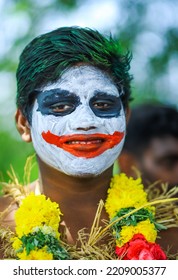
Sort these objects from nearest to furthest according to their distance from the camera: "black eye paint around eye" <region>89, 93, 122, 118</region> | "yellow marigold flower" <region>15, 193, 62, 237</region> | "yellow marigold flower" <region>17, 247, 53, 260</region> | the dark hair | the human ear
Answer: "yellow marigold flower" <region>17, 247, 53, 260</region>, "yellow marigold flower" <region>15, 193, 62, 237</region>, "black eye paint around eye" <region>89, 93, 122, 118</region>, the human ear, the dark hair

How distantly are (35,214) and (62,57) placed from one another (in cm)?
86

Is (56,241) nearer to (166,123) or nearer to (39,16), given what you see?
(166,123)

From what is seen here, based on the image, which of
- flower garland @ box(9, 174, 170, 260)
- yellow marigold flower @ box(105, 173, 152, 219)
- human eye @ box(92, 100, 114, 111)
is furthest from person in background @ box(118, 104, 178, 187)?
human eye @ box(92, 100, 114, 111)

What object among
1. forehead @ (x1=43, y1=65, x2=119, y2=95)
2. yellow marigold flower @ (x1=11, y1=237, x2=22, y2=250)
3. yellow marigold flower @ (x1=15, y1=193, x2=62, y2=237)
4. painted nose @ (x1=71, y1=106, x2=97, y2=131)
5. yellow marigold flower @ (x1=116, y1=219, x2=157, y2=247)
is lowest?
yellow marigold flower @ (x1=11, y1=237, x2=22, y2=250)

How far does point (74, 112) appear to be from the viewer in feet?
12.4

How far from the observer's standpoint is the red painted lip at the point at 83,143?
12.4 ft

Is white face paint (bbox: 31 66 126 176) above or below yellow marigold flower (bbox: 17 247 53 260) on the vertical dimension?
above

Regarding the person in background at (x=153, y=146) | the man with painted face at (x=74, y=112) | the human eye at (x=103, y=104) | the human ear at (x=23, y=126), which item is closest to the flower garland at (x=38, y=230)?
the man with painted face at (x=74, y=112)

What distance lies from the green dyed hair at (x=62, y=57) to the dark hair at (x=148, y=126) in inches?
81.3

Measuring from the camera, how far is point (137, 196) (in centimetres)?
401

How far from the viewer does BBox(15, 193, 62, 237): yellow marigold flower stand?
12.3 ft

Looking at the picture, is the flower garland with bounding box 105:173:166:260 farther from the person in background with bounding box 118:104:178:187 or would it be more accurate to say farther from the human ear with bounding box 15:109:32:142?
the person in background with bounding box 118:104:178:187
